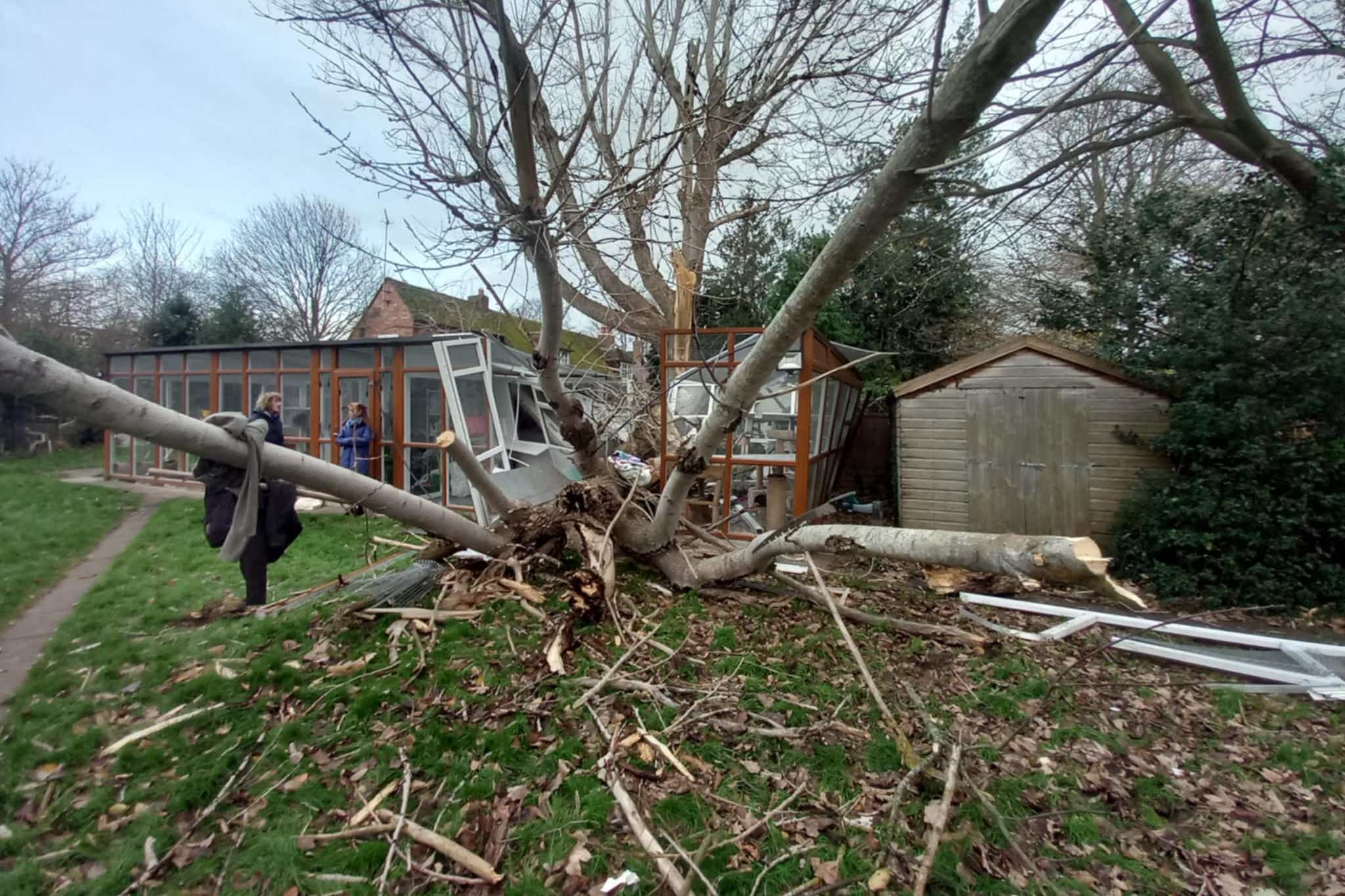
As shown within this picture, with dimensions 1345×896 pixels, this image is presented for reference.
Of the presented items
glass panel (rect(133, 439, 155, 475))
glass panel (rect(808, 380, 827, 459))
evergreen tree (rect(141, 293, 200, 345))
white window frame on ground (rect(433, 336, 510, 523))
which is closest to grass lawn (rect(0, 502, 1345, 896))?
glass panel (rect(808, 380, 827, 459))

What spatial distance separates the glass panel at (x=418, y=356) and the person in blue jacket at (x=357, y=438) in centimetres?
109

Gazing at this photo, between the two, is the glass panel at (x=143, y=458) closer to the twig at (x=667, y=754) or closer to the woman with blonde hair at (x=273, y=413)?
the woman with blonde hair at (x=273, y=413)

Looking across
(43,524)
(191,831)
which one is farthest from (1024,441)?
(43,524)

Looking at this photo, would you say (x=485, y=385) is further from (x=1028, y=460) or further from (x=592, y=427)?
(x=1028, y=460)

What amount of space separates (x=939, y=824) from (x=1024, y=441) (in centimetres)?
648

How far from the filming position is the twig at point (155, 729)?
303cm

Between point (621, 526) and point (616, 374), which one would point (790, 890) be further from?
point (616, 374)

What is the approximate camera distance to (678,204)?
5.73 meters

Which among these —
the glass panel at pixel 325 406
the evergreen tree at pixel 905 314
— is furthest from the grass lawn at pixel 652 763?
the evergreen tree at pixel 905 314

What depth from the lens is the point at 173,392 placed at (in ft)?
41.7

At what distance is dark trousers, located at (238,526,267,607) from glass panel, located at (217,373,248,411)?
8937 mm

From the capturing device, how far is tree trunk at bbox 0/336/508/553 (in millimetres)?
2395

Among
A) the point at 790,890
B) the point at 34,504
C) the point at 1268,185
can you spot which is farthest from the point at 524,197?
the point at 34,504

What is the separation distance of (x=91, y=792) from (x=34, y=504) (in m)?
10.8
